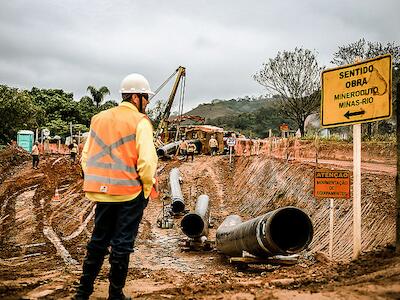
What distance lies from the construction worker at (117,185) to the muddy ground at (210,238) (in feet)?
1.62

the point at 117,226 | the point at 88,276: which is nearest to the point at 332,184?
the point at 117,226

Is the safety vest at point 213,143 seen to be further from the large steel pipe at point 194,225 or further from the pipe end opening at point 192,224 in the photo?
the pipe end opening at point 192,224

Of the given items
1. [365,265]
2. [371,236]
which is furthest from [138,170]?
[371,236]

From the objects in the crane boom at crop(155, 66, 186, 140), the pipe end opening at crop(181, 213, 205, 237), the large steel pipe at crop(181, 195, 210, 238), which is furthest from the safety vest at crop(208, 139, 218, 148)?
the pipe end opening at crop(181, 213, 205, 237)

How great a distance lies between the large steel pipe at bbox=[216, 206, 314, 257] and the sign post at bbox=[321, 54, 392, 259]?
94 cm

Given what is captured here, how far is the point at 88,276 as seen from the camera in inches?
→ 165

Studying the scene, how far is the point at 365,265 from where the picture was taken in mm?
5047

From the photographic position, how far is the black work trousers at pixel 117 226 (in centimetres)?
412

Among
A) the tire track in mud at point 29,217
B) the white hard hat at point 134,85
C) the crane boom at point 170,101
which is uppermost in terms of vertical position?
the crane boom at point 170,101

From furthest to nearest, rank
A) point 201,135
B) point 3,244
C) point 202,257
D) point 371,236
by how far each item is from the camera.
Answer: point 201,135, point 3,244, point 202,257, point 371,236

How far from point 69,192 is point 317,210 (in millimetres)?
13096

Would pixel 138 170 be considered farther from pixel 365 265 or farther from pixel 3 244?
pixel 3 244

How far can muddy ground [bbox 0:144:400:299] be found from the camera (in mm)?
4570

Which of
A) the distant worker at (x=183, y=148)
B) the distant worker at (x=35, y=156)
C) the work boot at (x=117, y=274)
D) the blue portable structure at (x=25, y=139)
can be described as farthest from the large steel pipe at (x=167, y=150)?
the work boot at (x=117, y=274)
